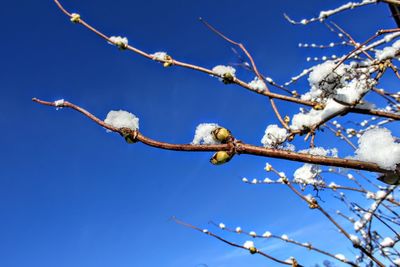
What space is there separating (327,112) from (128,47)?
0.83 metres

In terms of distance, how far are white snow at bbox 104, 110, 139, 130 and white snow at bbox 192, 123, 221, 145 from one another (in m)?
0.16

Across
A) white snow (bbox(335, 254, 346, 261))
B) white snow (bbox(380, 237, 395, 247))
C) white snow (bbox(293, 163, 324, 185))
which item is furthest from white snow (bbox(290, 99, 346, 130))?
white snow (bbox(380, 237, 395, 247))

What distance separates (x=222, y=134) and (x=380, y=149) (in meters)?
0.37

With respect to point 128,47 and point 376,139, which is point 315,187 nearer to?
point 376,139

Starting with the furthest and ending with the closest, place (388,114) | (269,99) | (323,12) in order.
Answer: (323,12) → (269,99) → (388,114)

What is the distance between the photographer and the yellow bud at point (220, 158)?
3.02 feet

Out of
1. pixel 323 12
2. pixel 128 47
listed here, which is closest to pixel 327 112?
pixel 128 47

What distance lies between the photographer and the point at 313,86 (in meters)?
1.16

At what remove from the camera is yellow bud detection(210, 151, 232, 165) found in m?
0.92

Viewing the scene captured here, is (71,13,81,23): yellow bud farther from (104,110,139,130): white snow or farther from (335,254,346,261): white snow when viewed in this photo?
(335,254,346,261): white snow

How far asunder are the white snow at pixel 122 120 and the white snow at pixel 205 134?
16 centimetres

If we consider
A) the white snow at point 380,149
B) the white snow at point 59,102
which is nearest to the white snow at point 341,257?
the white snow at point 380,149

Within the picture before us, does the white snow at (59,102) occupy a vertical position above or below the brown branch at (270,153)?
above

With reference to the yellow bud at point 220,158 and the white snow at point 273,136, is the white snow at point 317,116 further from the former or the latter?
the yellow bud at point 220,158
